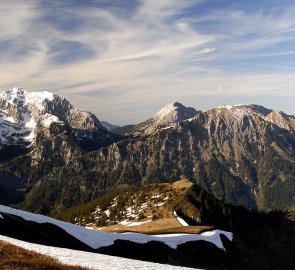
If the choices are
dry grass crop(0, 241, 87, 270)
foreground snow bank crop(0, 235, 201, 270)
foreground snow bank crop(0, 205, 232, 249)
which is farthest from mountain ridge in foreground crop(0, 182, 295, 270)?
dry grass crop(0, 241, 87, 270)

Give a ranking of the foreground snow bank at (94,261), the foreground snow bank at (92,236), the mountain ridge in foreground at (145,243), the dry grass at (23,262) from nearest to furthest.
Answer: the dry grass at (23,262)
the foreground snow bank at (94,261)
the mountain ridge in foreground at (145,243)
the foreground snow bank at (92,236)

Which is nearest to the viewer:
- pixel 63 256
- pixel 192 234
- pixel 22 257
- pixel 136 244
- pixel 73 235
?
pixel 22 257

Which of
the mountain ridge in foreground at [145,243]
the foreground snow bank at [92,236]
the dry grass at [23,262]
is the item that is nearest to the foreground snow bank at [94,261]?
the dry grass at [23,262]

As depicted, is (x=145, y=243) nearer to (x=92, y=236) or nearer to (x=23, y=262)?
(x=92, y=236)

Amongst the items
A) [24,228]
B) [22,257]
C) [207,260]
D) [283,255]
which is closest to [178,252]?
[207,260]

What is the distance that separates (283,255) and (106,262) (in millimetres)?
152567

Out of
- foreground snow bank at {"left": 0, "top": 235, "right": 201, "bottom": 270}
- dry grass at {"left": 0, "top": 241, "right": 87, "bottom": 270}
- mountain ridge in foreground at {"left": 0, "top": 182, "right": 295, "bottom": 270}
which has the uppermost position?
dry grass at {"left": 0, "top": 241, "right": 87, "bottom": 270}

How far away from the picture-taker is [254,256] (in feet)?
335

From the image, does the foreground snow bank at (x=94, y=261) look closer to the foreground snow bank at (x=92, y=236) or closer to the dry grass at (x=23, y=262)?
the dry grass at (x=23, y=262)

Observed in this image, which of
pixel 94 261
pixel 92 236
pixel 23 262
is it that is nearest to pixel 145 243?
pixel 92 236

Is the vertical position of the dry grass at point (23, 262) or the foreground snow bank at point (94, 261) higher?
the dry grass at point (23, 262)

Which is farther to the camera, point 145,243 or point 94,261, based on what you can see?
point 145,243

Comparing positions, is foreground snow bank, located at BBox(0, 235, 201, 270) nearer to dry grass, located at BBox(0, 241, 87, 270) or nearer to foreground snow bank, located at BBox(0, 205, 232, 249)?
dry grass, located at BBox(0, 241, 87, 270)

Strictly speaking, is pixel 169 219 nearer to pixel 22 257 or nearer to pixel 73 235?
pixel 73 235
